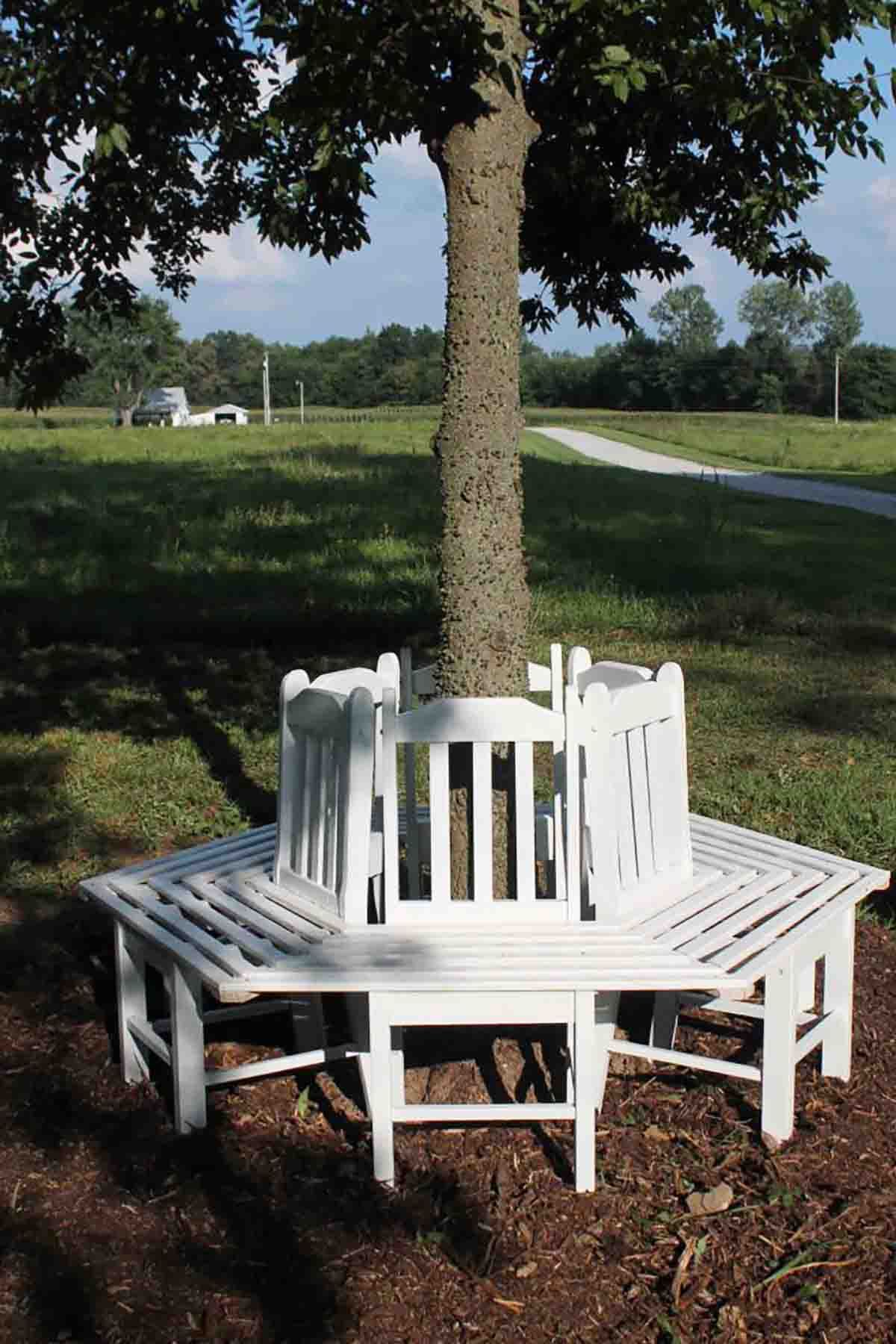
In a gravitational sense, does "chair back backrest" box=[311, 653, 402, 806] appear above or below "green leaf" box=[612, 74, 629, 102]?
below

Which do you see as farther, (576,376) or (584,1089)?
(576,376)

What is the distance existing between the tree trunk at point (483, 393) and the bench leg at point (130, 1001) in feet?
3.52

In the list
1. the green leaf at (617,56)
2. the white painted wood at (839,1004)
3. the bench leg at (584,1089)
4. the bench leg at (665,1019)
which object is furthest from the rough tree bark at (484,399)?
the white painted wood at (839,1004)

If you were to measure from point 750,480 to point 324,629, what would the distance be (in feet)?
63.8

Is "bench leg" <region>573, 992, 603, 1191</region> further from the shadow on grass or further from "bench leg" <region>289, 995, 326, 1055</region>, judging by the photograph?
the shadow on grass

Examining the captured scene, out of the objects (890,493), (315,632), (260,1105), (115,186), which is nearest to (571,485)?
(890,493)

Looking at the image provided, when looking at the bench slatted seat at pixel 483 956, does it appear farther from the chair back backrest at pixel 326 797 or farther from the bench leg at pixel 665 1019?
the bench leg at pixel 665 1019

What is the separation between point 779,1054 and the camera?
3.27 m

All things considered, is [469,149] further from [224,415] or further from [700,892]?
[224,415]

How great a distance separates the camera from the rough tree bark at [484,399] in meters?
3.70

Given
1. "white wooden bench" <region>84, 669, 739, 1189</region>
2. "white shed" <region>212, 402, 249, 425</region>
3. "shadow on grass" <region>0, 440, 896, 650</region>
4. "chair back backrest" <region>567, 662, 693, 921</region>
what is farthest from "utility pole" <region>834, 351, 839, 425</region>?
"white wooden bench" <region>84, 669, 739, 1189</region>

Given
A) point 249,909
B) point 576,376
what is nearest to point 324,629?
point 249,909

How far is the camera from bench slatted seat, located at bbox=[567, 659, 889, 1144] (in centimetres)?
323

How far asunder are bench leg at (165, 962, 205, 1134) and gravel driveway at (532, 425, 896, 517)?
17856mm
